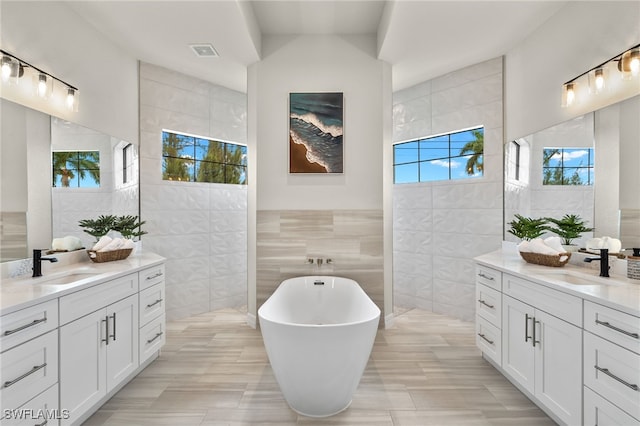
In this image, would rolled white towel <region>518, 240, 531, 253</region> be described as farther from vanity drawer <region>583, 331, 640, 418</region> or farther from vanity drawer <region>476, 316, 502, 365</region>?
vanity drawer <region>583, 331, 640, 418</region>

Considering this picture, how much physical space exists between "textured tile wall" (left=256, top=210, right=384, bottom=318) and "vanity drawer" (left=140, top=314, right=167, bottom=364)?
0.95 meters

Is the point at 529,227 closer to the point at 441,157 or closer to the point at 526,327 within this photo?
the point at 526,327

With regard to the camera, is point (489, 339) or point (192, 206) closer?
point (489, 339)

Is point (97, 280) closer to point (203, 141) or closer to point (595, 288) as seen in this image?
point (203, 141)

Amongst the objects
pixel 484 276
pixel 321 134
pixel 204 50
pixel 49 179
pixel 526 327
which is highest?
pixel 204 50

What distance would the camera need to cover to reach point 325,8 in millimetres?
2748

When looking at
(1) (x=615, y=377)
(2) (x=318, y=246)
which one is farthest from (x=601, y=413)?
(2) (x=318, y=246)

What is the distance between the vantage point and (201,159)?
3.62 m

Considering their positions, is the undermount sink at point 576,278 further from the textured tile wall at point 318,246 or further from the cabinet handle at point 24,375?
the cabinet handle at point 24,375

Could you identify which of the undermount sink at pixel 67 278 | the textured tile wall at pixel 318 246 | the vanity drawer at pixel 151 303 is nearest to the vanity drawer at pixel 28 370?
the undermount sink at pixel 67 278

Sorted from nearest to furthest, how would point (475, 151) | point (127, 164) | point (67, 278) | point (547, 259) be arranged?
point (67, 278), point (547, 259), point (127, 164), point (475, 151)

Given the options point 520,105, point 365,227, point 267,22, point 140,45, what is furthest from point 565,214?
point 140,45

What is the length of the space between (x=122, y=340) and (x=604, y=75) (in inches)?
144

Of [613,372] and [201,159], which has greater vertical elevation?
[201,159]
